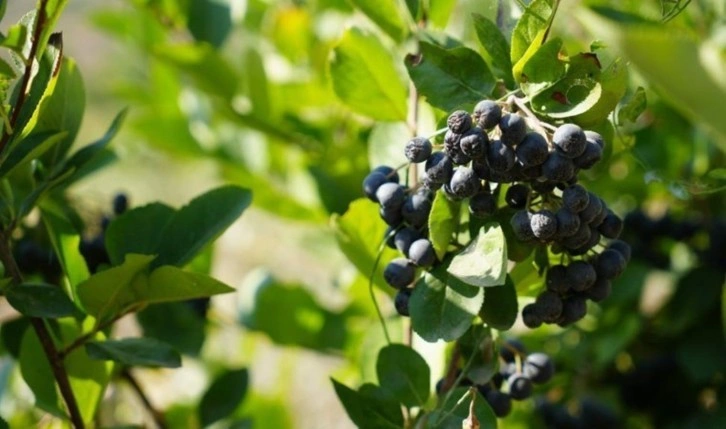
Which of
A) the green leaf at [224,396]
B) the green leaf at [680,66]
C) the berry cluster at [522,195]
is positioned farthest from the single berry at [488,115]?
the green leaf at [224,396]

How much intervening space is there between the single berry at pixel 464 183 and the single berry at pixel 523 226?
0.03 meters

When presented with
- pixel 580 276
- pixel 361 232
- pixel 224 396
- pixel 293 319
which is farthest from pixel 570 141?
pixel 293 319

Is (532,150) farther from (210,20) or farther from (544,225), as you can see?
(210,20)

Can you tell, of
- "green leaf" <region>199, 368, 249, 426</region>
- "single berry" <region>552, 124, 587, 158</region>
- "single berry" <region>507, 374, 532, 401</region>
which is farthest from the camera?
"green leaf" <region>199, 368, 249, 426</region>

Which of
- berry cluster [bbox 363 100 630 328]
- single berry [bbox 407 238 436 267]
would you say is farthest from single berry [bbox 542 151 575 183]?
single berry [bbox 407 238 436 267]

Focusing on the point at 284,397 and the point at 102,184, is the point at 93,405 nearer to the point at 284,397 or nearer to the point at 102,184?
the point at 284,397

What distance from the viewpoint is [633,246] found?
136cm

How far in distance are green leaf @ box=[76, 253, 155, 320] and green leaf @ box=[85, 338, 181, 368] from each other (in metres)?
0.02

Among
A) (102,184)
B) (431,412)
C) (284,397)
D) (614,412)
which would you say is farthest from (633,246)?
(102,184)

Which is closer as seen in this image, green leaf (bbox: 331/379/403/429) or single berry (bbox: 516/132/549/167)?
single berry (bbox: 516/132/549/167)

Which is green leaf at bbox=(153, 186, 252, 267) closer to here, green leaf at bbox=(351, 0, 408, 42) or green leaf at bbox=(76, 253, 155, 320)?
green leaf at bbox=(76, 253, 155, 320)

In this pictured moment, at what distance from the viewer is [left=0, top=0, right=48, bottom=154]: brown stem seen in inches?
25.5

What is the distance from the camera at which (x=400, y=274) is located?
2.44ft

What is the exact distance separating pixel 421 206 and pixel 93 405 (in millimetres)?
386
